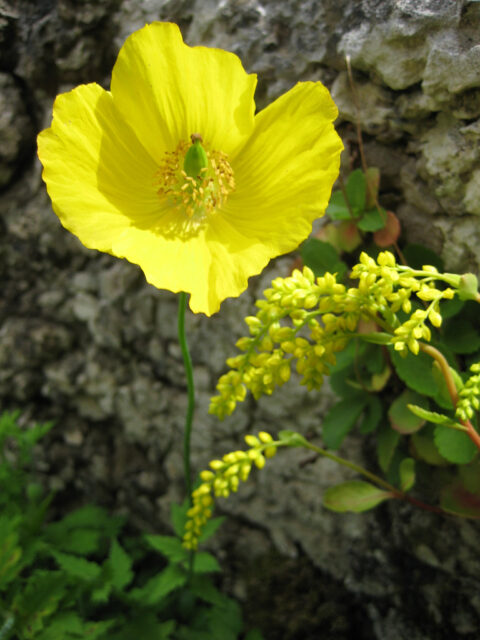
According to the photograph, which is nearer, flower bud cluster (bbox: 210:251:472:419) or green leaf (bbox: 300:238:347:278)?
flower bud cluster (bbox: 210:251:472:419)

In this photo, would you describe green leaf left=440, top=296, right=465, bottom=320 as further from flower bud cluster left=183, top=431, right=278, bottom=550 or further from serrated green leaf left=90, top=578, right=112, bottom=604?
serrated green leaf left=90, top=578, right=112, bottom=604

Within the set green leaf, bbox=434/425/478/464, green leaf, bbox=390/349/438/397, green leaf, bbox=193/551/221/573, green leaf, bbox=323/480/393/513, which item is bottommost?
green leaf, bbox=193/551/221/573

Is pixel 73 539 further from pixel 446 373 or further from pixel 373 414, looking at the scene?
pixel 446 373

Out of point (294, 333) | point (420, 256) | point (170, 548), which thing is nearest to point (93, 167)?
point (294, 333)

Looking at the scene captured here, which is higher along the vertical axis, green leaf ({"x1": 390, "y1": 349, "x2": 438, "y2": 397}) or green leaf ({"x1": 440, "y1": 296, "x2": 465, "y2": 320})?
green leaf ({"x1": 440, "y1": 296, "x2": 465, "y2": 320})

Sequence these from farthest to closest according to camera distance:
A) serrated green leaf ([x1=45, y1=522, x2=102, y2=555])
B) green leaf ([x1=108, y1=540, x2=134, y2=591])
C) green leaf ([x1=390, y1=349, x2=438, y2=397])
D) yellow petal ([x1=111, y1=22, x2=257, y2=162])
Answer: serrated green leaf ([x1=45, y1=522, x2=102, y2=555])
green leaf ([x1=108, y1=540, x2=134, y2=591])
green leaf ([x1=390, y1=349, x2=438, y2=397])
yellow petal ([x1=111, y1=22, x2=257, y2=162])

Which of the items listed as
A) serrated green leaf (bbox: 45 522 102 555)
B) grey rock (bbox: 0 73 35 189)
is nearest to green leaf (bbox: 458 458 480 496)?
serrated green leaf (bbox: 45 522 102 555)
